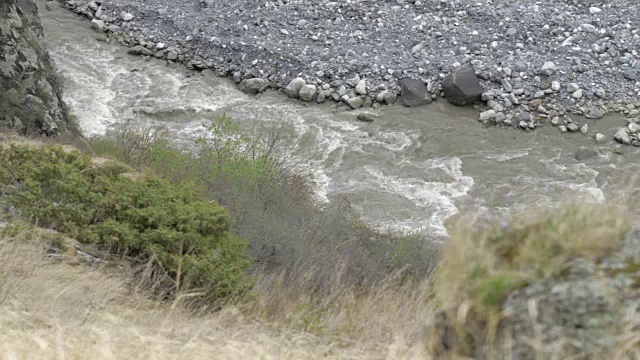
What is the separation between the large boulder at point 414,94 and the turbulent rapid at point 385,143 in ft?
0.57

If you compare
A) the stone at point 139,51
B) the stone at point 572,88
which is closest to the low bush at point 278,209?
the stone at point 139,51

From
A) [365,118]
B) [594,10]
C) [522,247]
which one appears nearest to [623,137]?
[594,10]

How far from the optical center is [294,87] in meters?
16.7

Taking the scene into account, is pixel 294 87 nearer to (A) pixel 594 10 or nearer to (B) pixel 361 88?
(B) pixel 361 88

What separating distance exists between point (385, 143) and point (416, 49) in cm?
332

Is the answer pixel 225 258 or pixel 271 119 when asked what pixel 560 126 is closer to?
pixel 271 119

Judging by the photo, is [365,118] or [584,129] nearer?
[584,129]

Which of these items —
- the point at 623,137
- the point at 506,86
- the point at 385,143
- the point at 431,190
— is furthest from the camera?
the point at 506,86

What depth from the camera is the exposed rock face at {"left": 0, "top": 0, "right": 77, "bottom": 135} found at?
11289mm

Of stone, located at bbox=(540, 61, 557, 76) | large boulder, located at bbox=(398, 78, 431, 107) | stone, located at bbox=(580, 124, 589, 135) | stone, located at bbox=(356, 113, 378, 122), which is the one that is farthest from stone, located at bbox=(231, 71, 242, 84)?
stone, located at bbox=(580, 124, 589, 135)

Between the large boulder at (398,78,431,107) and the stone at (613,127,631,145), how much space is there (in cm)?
401

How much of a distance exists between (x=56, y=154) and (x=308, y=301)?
3377mm

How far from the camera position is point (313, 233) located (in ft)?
33.1

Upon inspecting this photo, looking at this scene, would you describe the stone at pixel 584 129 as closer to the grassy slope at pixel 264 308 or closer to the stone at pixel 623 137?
the stone at pixel 623 137
